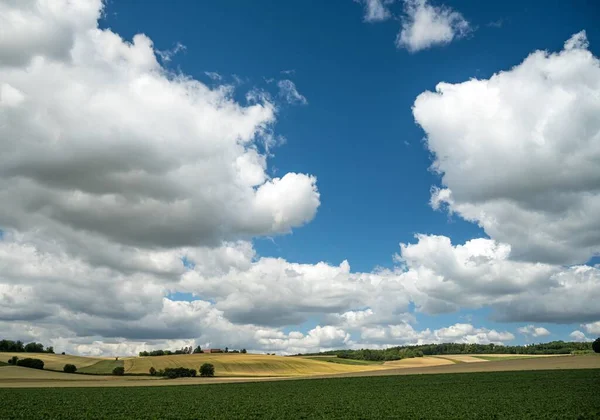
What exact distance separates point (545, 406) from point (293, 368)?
107 metres

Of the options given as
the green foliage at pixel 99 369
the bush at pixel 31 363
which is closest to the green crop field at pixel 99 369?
the green foliage at pixel 99 369

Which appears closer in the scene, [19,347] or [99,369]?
[99,369]

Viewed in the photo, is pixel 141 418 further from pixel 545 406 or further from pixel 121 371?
pixel 121 371

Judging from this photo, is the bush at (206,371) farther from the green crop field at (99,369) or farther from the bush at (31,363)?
the bush at (31,363)

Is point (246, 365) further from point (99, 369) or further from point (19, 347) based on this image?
point (19, 347)

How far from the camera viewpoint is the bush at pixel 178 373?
112 m

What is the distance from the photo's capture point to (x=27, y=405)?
44375 millimetres

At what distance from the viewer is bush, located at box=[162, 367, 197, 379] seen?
11162 cm

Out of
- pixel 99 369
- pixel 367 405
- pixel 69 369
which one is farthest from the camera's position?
pixel 99 369

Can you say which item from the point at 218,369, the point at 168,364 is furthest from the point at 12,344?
the point at 218,369

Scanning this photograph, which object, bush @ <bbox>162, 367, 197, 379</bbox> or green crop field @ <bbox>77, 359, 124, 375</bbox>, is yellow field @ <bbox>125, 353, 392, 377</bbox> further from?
bush @ <bbox>162, 367, 197, 379</bbox>

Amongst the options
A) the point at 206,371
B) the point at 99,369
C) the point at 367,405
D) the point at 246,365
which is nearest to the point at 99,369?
the point at 99,369

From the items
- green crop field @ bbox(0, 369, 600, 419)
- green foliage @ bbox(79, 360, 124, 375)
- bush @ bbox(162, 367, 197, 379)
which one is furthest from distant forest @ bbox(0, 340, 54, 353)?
green crop field @ bbox(0, 369, 600, 419)

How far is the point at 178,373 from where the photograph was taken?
11300cm
